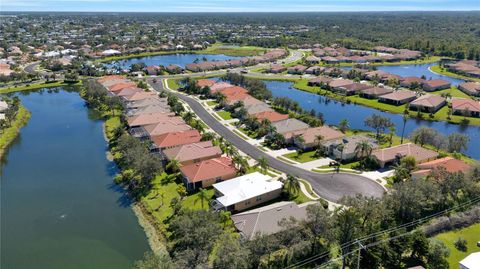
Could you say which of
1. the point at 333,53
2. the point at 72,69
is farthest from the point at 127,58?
the point at 333,53

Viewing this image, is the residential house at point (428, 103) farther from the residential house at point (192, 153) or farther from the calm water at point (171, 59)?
the calm water at point (171, 59)

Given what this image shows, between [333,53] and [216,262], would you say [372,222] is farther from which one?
[333,53]

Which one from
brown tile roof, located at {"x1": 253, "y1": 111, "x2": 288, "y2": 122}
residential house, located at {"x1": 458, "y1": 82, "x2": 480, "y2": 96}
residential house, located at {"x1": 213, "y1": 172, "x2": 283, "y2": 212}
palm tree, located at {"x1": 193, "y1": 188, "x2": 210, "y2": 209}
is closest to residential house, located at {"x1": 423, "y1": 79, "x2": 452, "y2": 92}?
residential house, located at {"x1": 458, "y1": 82, "x2": 480, "y2": 96}

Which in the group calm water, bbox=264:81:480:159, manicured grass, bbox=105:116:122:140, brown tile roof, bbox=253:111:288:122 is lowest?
calm water, bbox=264:81:480:159

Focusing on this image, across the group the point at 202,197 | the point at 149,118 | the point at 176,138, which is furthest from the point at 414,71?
the point at 202,197

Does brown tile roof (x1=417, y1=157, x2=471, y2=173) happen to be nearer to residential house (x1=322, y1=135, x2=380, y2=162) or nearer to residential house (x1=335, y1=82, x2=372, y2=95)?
residential house (x1=322, y1=135, x2=380, y2=162)
